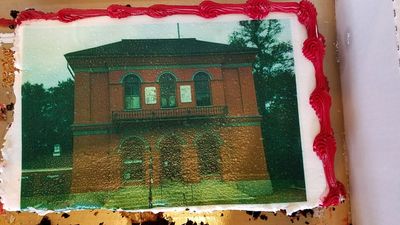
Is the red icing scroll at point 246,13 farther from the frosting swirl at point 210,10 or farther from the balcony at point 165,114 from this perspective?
the balcony at point 165,114

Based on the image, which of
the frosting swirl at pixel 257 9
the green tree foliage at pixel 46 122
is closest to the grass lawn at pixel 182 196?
the green tree foliage at pixel 46 122

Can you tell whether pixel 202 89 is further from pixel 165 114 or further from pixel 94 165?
pixel 94 165

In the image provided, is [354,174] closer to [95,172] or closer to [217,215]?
[217,215]

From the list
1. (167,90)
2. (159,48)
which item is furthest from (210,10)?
(167,90)

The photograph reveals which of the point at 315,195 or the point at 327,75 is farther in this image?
the point at 327,75

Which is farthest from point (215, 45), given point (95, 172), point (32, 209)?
point (32, 209)
